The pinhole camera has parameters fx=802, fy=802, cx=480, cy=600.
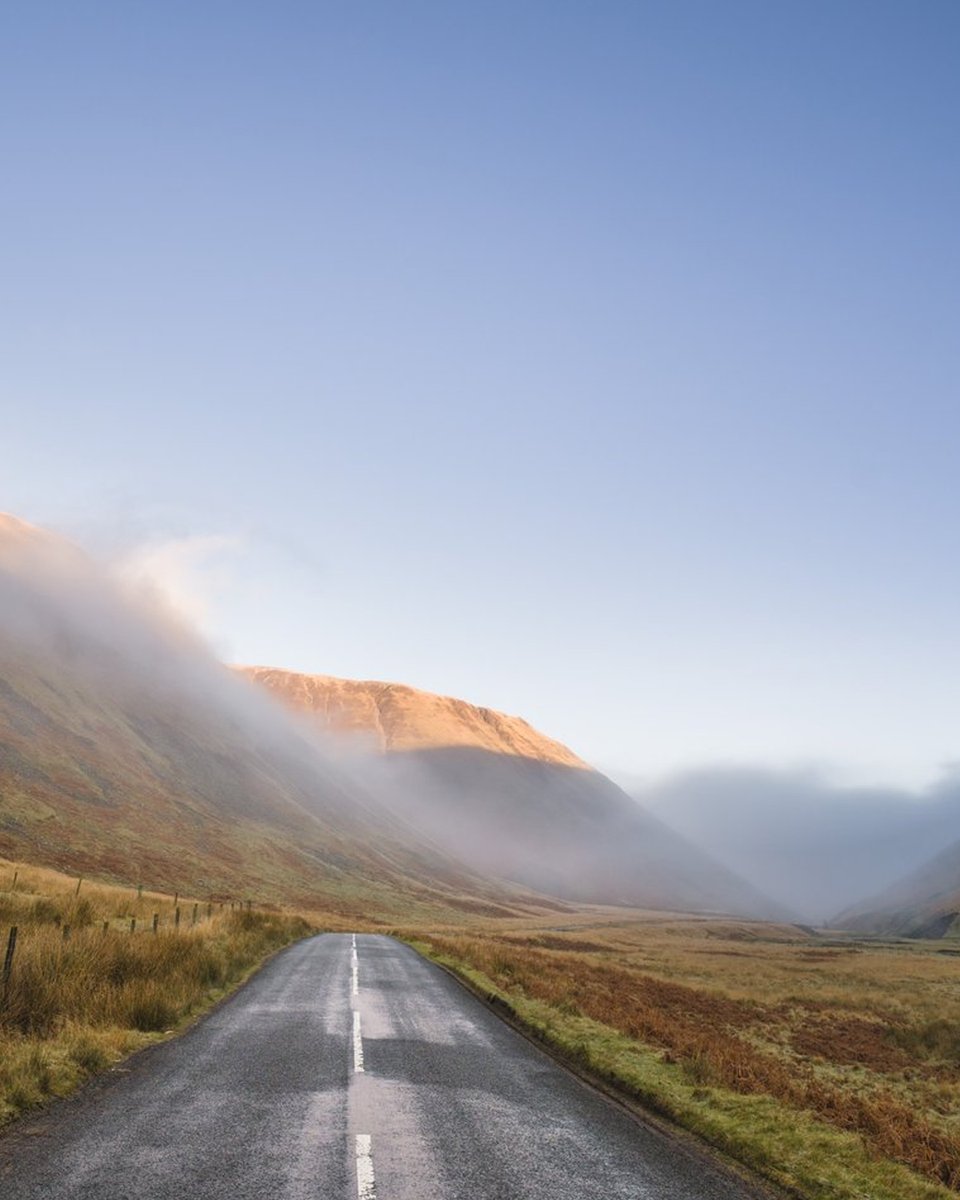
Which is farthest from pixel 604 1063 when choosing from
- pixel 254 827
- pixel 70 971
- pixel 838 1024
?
pixel 254 827

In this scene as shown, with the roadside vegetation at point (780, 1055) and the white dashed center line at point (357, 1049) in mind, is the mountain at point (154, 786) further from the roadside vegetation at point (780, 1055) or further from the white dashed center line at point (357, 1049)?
the white dashed center line at point (357, 1049)

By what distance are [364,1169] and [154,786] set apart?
125 m

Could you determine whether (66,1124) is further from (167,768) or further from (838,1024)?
(167,768)

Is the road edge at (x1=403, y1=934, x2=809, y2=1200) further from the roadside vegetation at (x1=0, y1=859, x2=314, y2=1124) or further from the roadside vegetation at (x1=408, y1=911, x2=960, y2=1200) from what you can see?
the roadside vegetation at (x1=0, y1=859, x2=314, y2=1124)

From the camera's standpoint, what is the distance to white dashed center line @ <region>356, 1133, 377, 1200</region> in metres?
7.66

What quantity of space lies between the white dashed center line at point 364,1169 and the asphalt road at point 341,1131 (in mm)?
21

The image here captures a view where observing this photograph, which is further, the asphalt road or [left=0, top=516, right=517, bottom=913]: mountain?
[left=0, top=516, right=517, bottom=913]: mountain

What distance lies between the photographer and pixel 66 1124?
9406 mm

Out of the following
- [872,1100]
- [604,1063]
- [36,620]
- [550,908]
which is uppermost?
[36,620]

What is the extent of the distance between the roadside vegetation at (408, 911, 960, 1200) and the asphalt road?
1.10 m

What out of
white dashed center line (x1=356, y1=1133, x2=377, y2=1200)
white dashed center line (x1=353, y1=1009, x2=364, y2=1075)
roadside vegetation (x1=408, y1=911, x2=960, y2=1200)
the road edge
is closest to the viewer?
white dashed center line (x1=356, y1=1133, x2=377, y2=1200)

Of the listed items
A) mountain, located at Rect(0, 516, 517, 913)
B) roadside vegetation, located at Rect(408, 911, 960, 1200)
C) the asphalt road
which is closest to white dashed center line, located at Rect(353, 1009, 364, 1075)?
the asphalt road

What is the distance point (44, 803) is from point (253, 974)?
77689mm

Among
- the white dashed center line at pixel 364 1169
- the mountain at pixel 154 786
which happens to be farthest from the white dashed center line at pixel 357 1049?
the mountain at pixel 154 786
